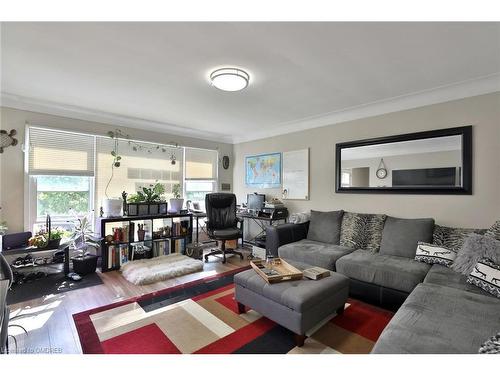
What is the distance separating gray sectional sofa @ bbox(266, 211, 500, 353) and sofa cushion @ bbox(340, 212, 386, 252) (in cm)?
1

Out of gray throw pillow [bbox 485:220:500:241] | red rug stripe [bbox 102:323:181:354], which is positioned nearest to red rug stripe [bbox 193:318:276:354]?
red rug stripe [bbox 102:323:181:354]

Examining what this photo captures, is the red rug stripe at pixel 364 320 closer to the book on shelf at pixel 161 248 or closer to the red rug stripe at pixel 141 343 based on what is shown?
the red rug stripe at pixel 141 343

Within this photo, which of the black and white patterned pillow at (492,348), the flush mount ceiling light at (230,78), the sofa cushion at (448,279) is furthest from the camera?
the flush mount ceiling light at (230,78)

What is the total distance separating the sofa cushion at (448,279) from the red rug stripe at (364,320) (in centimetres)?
52

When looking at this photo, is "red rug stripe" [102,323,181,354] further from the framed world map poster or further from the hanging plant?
the framed world map poster

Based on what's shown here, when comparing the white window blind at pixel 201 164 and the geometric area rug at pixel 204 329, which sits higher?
the white window blind at pixel 201 164

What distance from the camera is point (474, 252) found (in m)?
2.09

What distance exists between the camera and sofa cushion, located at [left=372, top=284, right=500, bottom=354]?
3.92ft

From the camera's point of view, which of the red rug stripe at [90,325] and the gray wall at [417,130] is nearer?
the red rug stripe at [90,325]

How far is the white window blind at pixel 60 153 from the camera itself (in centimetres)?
326

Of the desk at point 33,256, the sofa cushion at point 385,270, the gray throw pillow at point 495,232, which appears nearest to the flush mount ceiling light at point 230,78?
the sofa cushion at point 385,270

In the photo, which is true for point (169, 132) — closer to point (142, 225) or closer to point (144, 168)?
point (144, 168)

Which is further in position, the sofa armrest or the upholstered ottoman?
the sofa armrest
